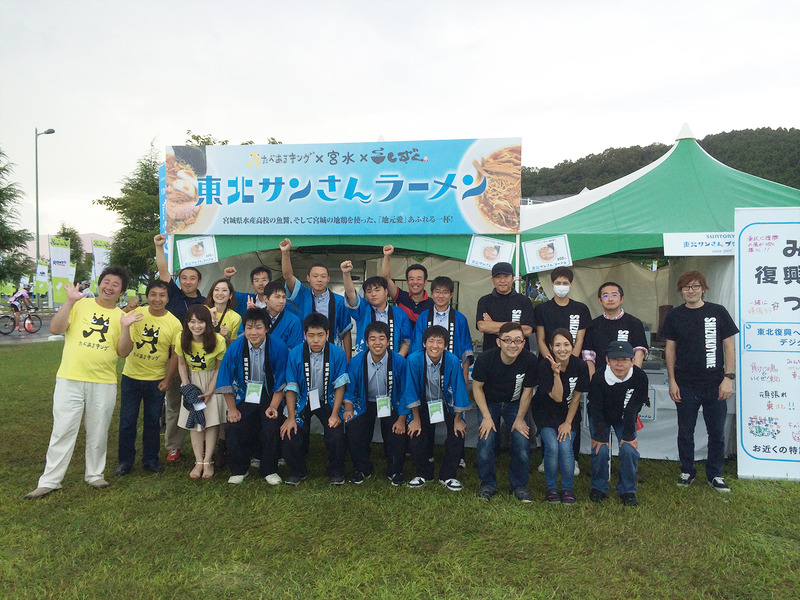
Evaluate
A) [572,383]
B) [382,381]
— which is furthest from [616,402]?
[382,381]

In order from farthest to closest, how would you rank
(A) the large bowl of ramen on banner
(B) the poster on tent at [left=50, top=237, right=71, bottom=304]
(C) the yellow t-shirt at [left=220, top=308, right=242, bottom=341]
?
(B) the poster on tent at [left=50, top=237, right=71, bottom=304], (A) the large bowl of ramen on banner, (C) the yellow t-shirt at [left=220, top=308, right=242, bottom=341]

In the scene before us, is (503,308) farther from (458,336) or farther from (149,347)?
(149,347)

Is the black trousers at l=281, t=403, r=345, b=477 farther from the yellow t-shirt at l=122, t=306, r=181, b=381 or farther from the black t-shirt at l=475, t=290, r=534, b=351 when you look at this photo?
the black t-shirt at l=475, t=290, r=534, b=351

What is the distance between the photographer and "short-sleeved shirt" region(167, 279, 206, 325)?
4234mm

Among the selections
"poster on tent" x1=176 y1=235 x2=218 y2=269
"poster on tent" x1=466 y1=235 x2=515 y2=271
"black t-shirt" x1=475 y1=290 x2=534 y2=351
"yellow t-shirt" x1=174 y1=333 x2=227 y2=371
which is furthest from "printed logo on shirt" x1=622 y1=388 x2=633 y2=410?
"poster on tent" x1=176 y1=235 x2=218 y2=269

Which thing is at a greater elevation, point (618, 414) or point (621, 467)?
point (618, 414)

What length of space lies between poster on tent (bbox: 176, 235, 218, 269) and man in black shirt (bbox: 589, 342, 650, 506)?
3791 millimetres

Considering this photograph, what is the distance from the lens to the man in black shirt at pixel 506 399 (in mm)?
3439

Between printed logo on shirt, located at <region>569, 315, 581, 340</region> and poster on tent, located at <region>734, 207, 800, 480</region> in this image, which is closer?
poster on tent, located at <region>734, 207, 800, 480</region>

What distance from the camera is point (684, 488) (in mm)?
3654

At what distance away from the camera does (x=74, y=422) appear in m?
3.35

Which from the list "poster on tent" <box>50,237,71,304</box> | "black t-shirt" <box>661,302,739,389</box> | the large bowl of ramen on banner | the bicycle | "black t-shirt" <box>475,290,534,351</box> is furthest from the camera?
the bicycle

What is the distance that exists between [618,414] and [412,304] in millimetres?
1850

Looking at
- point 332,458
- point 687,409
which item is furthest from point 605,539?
point 332,458
